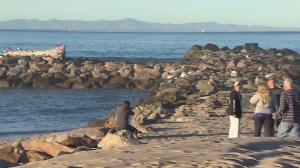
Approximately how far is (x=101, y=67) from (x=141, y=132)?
24461mm

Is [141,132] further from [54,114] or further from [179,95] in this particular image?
[54,114]

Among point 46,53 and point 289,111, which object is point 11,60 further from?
point 289,111

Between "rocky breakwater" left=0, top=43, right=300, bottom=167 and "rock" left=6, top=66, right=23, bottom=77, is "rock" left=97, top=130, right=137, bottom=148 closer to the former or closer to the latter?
"rocky breakwater" left=0, top=43, right=300, bottom=167

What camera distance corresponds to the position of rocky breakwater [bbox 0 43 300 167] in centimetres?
1287

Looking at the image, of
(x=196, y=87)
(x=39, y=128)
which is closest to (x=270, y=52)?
(x=196, y=87)

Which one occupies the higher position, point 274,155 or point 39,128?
point 274,155

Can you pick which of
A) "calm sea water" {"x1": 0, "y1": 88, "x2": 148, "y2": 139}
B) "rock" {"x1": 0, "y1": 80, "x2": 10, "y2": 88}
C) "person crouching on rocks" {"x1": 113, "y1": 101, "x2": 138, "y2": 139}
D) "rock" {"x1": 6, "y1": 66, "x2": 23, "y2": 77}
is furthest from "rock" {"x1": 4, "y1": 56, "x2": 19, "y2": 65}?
"person crouching on rocks" {"x1": 113, "y1": 101, "x2": 138, "y2": 139}

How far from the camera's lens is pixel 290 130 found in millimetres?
11125

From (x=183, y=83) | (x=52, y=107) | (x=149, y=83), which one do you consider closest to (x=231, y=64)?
(x=149, y=83)

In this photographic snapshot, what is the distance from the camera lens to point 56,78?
37.8 m

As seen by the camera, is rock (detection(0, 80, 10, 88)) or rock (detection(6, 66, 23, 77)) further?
rock (detection(6, 66, 23, 77))

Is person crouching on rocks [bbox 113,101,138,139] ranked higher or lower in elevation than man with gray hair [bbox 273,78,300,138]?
lower

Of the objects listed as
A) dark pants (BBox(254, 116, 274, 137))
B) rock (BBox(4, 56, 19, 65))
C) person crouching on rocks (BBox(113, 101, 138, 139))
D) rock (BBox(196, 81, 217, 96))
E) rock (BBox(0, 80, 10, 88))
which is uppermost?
dark pants (BBox(254, 116, 274, 137))

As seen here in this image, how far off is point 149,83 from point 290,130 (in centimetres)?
2571
